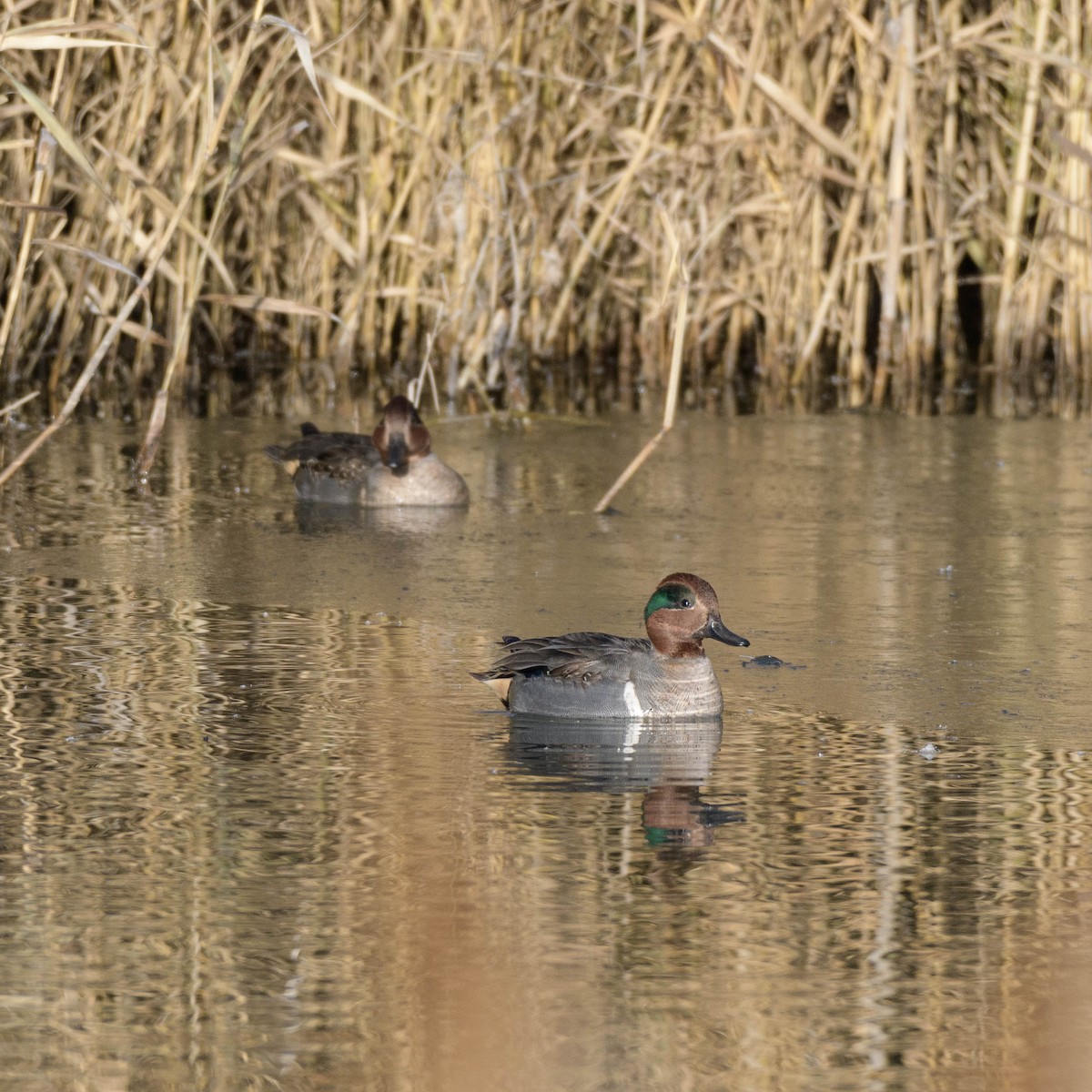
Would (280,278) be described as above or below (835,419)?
above

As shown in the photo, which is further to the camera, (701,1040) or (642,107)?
(642,107)

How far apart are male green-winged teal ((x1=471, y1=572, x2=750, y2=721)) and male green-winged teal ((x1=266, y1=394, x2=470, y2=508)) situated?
11.3ft

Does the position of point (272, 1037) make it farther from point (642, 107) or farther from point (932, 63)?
point (932, 63)

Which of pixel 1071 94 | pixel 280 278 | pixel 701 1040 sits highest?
pixel 1071 94

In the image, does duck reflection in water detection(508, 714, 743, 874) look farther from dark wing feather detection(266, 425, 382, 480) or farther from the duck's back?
dark wing feather detection(266, 425, 382, 480)

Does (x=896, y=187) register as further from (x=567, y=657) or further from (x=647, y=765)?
(x=647, y=765)

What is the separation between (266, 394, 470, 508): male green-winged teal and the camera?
9.34 m

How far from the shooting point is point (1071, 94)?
485 inches

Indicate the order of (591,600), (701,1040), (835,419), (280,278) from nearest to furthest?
(701,1040) → (591,600) → (835,419) → (280,278)

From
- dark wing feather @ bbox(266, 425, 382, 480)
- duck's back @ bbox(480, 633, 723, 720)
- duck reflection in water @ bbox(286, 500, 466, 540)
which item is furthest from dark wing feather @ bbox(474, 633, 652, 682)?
dark wing feather @ bbox(266, 425, 382, 480)

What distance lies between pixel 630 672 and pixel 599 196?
782 cm

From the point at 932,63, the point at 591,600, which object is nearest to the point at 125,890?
the point at 591,600

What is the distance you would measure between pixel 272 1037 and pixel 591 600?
3775 mm

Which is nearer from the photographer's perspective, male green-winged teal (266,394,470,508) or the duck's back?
the duck's back
